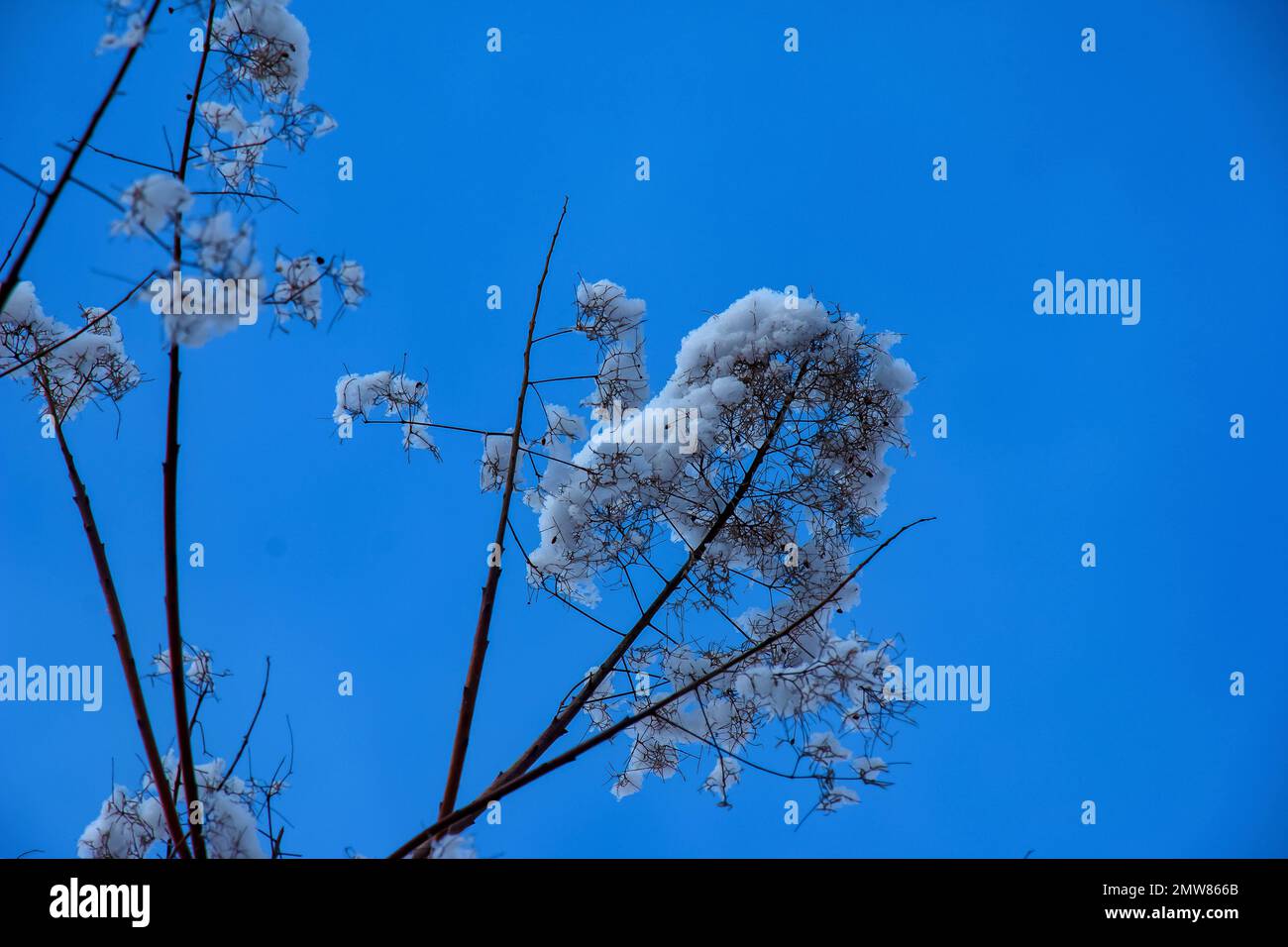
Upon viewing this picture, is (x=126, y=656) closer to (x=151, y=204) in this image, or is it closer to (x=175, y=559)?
(x=175, y=559)

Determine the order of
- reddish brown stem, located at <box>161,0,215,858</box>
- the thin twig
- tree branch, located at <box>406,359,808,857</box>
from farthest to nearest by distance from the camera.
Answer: tree branch, located at <box>406,359,808,857</box>, reddish brown stem, located at <box>161,0,215,858</box>, the thin twig

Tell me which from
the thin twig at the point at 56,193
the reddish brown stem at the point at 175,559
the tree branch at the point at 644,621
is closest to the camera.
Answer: the thin twig at the point at 56,193

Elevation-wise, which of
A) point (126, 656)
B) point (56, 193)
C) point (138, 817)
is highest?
point (56, 193)

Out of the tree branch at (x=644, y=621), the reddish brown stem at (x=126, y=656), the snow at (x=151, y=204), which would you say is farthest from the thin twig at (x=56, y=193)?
the tree branch at (x=644, y=621)

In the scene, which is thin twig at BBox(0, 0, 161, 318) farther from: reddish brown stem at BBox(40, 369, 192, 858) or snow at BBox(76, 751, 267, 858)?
snow at BBox(76, 751, 267, 858)

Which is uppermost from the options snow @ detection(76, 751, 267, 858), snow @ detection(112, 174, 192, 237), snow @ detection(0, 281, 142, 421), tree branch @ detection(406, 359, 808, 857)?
snow @ detection(0, 281, 142, 421)

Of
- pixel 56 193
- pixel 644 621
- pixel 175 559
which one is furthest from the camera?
pixel 644 621

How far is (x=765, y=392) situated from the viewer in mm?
3121

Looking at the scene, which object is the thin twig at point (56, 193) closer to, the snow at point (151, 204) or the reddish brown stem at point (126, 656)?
the snow at point (151, 204)

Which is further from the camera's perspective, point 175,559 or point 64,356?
point 64,356

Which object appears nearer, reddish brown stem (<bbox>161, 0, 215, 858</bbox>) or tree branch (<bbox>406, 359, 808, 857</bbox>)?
reddish brown stem (<bbox>161, 0, 215, 858</bbox>)

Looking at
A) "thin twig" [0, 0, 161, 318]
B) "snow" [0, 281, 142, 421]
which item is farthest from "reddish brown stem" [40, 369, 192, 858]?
"thin twig" [0, 0, 161, 318]

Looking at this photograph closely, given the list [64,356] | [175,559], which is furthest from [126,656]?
[64,356]
